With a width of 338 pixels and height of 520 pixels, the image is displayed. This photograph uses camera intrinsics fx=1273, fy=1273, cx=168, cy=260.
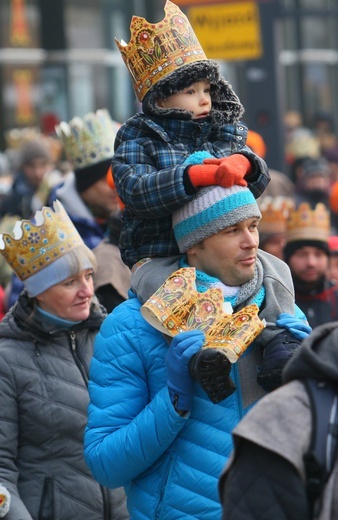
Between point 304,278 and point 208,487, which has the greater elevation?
point 208,487

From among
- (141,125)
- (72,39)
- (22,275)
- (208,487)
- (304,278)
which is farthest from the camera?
(72,39)

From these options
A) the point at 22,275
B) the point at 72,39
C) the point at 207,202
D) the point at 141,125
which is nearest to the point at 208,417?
the point at 207,202

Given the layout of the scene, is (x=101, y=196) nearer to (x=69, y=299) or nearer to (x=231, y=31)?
(x=69, y=299)

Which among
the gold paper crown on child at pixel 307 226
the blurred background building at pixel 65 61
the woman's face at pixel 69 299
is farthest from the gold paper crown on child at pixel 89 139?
the blurred background building at pixel 65 61

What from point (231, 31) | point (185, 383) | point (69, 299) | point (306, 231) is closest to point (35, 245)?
point (69, 299)

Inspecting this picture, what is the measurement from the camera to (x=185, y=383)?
339cm

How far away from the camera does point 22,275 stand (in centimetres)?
510

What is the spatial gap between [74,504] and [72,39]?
17494 millimetres

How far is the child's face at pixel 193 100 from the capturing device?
3.79 metres

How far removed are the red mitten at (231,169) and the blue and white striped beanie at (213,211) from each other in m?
0.02

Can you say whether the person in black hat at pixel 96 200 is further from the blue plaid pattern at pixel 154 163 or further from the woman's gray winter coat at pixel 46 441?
the blue plaid pattern at pixel 154 163

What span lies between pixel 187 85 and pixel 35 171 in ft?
27.1

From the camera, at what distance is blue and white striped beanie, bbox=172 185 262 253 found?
357 cm

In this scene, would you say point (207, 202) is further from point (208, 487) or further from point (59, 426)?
point (59, 426)
